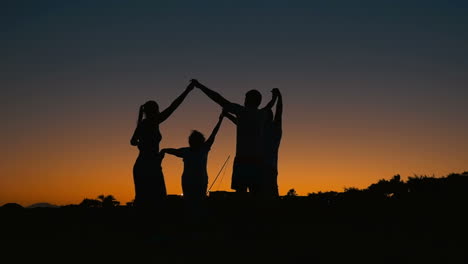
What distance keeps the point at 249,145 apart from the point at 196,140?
0.98 metres

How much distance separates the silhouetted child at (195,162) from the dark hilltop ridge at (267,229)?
28 cm

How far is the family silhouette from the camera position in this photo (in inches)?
375

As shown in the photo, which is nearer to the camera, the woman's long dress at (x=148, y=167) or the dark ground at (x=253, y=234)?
the dark ground at (x=253, y=234)

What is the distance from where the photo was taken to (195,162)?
34.6ft

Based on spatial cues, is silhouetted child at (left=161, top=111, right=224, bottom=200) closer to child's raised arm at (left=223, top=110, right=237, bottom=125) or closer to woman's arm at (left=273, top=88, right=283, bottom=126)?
child's raised arm at (left=223, top=110, right=237, bottom=125)

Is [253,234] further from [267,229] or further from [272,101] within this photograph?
[272,101]

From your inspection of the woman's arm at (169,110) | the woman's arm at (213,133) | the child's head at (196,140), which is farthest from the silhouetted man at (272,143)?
the woman's arm at (169,110)

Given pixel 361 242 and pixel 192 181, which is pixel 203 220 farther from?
pixel 361 242

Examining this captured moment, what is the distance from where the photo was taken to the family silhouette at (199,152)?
31.2ft

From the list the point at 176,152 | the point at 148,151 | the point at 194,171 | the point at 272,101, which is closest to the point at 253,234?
the point at 194,171

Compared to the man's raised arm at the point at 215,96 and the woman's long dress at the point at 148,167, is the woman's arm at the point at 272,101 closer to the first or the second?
the man's raised arm at the point at 215,96

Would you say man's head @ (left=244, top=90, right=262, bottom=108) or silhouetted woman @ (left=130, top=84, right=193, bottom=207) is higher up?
man's head @ (left=244, top=90, right=262, bottom=108)

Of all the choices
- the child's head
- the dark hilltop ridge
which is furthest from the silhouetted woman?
the child's head

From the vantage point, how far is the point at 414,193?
48.9 ft
